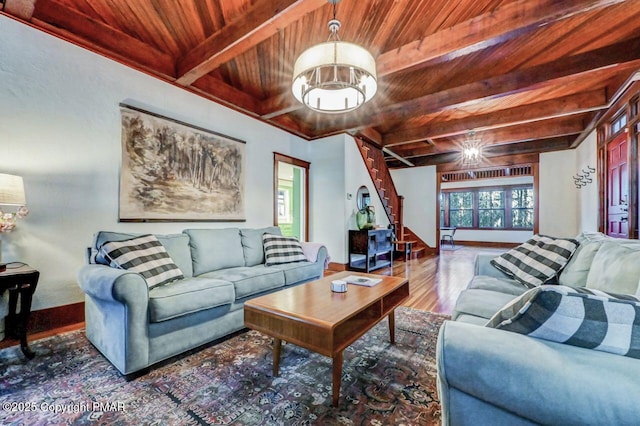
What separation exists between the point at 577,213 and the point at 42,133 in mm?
9128

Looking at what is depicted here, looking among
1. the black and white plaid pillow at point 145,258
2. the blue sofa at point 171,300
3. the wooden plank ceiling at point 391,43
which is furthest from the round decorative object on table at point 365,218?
the black and white plaid pillow at point 145,258

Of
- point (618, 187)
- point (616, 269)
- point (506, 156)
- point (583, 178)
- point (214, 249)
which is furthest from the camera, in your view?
point (506, 156)

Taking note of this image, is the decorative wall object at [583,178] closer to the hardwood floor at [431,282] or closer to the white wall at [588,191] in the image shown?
the white wall at [588,191]

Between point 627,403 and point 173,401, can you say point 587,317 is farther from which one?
point 173,401

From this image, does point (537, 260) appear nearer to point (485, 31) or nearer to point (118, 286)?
point (485, 31)

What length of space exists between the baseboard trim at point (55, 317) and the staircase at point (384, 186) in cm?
473

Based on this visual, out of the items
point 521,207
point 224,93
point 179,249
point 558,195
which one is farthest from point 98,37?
point 521,207

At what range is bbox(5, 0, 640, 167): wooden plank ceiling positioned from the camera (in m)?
2.40

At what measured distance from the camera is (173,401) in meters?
1.51

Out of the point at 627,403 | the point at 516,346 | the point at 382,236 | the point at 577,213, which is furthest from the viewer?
the point at 577,213

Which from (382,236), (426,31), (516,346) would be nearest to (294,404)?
(516,346)

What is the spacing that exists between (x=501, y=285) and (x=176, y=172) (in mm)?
3466

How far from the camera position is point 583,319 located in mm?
787

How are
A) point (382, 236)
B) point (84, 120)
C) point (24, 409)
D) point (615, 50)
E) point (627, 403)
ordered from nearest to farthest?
point (627, 403), point (24, 409), point (84, 120), point (615, 50), point (382, 236)
